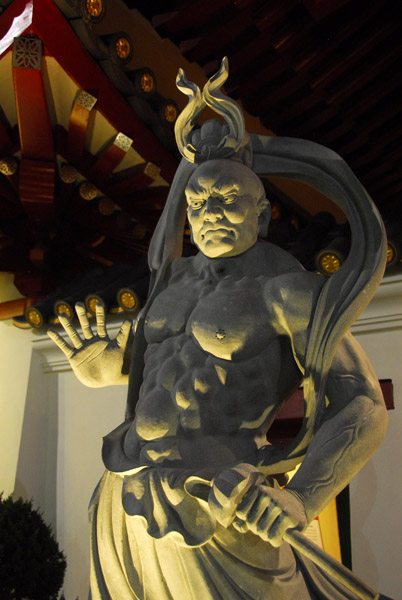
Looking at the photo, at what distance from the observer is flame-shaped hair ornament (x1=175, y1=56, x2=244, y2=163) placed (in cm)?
162

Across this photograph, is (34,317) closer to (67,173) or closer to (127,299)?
(127,299)

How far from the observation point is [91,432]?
4.19m

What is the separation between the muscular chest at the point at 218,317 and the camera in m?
1.46

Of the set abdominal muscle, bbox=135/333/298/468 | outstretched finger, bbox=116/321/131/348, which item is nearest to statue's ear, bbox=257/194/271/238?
abdominal muscle, bbox=135/333/298/468

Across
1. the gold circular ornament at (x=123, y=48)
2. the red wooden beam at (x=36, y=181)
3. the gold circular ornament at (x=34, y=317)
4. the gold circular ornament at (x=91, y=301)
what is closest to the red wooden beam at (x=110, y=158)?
the red wooden beam at (x=36, y=181)

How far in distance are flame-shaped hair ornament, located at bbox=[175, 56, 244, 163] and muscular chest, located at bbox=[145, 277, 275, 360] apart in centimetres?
35

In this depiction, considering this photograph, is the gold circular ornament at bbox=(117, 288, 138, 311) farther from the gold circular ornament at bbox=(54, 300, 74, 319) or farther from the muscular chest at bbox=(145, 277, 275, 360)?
the muscular chest at bbox=(145, 277, 275, 360)

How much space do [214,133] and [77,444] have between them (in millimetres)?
3068

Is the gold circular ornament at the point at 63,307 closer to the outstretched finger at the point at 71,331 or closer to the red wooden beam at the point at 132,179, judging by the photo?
the red wooden beam at the point at 132,179

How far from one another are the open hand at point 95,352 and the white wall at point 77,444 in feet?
6.07

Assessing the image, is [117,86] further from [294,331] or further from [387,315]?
[294,331]

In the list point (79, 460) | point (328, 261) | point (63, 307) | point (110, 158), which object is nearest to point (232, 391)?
point (328, 261)

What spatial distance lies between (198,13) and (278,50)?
49 centimetres

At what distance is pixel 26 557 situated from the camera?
3.06m
